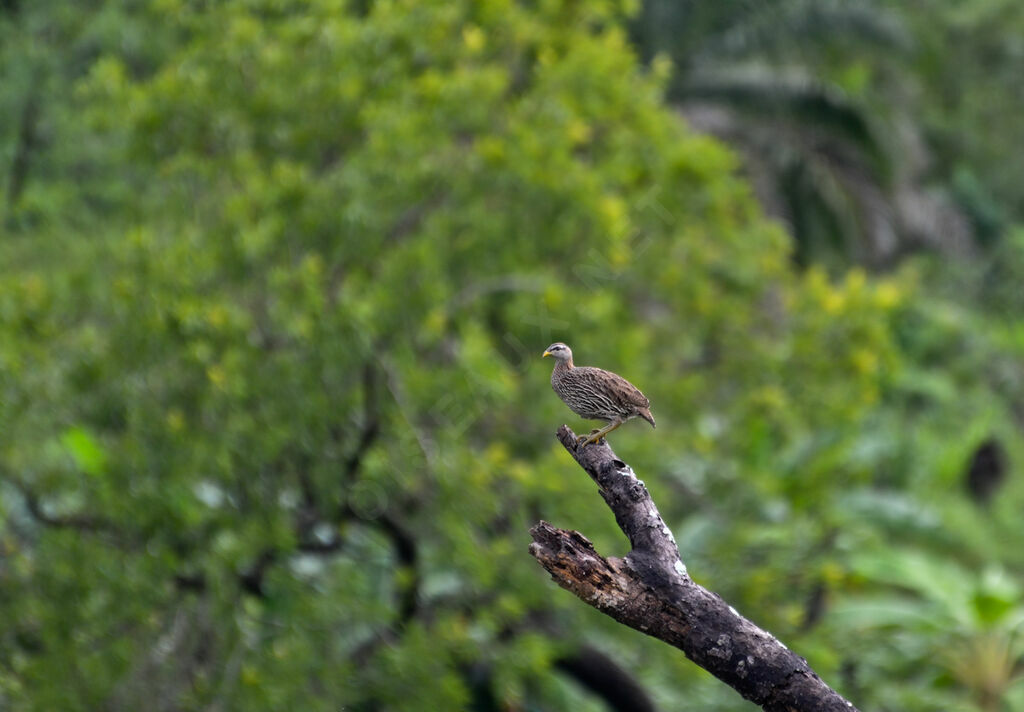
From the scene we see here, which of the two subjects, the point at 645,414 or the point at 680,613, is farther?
the point at 645,414

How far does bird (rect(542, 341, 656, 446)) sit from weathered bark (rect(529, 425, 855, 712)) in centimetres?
34

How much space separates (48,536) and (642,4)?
14.4 m

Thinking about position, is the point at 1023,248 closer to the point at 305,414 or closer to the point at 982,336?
the point at 982,336

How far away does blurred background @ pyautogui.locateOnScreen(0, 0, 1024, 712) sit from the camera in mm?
9461

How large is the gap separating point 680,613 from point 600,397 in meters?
0.65

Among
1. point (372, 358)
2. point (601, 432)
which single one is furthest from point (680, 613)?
point (372, 358)

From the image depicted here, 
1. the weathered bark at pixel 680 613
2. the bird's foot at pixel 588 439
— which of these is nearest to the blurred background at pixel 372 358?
the bird's foot at pixel 588 439

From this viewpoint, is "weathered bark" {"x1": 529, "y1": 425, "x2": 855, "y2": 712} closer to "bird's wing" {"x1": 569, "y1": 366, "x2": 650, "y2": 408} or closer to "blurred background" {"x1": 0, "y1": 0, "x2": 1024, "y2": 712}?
"bird's wing" {"x1": 569, "y1": 366, "x2": 650, "y2": 408}

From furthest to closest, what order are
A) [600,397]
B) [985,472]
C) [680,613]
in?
[985,472], [600,397], [680,613]

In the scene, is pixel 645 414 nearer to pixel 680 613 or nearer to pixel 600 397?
pixel 600 397

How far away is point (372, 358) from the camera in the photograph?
9.77 m

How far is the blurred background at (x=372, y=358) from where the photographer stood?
946 cm

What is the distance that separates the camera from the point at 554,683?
9828 mm

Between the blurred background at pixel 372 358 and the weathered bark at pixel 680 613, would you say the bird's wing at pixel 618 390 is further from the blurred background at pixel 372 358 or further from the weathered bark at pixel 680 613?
the blurred background at pixel 372 358
